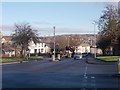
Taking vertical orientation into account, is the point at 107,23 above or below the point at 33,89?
above

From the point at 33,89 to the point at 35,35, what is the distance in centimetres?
7524

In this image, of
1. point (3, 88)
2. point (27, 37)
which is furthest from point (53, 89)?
point (27, 37)

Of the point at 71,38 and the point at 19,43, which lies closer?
the point at 19,43

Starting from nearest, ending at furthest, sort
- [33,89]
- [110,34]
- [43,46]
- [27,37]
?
[33,89], [110,34], [27,37], [43,46]

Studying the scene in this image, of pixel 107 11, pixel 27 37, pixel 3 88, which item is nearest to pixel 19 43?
pixel 27 37

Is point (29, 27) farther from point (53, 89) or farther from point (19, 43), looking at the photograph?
point (53, 89)

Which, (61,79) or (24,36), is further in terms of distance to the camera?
(24,36)

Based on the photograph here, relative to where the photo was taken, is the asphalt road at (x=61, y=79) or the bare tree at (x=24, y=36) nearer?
the asphalt road at (x=61, y=79)

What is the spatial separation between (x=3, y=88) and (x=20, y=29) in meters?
74.6

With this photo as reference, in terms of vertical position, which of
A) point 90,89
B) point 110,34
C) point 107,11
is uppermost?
point 107,11

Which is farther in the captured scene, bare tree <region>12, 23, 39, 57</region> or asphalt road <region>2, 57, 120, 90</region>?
bare tree <region>12, 23, 39, 57</region>

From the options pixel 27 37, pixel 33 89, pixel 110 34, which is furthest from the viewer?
pixel 27 37

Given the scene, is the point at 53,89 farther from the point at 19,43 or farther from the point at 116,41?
the point at 19,43

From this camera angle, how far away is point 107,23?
220ft
